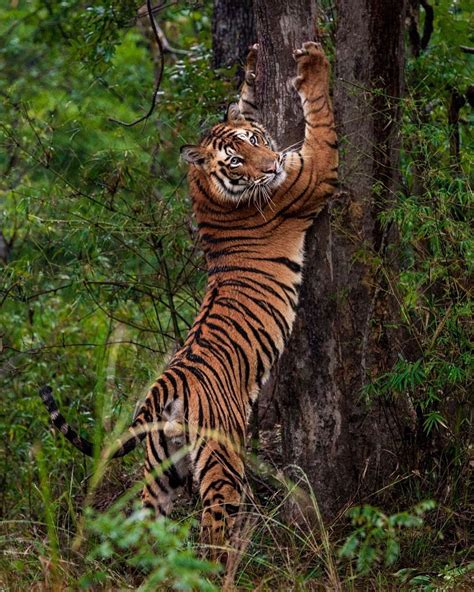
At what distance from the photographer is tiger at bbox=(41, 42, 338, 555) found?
16.5ft

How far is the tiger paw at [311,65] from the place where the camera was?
5539mm

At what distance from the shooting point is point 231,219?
601cm

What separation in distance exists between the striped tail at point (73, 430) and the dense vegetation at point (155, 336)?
0.64 feet

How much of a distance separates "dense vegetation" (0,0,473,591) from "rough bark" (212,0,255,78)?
0.21m

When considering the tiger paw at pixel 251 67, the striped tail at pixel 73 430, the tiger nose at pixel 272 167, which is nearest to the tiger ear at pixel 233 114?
the tiger paw at pixel 251 67

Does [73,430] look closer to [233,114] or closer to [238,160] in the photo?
[238,160]

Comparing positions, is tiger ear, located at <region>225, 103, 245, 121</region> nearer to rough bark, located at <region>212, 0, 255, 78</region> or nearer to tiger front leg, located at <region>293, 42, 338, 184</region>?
tiger front leg, located at <region>293, 42, 338, 184</region>

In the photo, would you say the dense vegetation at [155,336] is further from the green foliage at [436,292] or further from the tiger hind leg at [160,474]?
the tiger hind leg at [160,474]

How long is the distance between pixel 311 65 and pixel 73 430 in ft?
7.51

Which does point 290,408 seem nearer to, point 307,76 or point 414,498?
point 414,498

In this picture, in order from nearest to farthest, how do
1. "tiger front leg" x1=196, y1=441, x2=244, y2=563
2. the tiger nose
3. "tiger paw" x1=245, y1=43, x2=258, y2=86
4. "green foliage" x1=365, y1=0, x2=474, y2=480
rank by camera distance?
"tiger front leg" x1=196, y1=441, x2=244, y2=563 < "green foliage" x1=365, y1=0, x2=474, y2=480 < the tiger nose < "tiger paw" x1=245, y1=43, x2=258, y2=86

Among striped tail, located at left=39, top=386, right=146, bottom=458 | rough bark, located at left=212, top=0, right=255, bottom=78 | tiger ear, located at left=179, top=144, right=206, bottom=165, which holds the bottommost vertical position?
striped tail, located at left=39, top=386, right=146, bottom=458

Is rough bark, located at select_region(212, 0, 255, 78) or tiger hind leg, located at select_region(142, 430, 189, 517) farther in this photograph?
rough bark, located at select_region(212, 0, 255, 78)

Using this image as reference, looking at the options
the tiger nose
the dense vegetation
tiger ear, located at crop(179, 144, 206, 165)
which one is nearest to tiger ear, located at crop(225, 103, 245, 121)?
tiger ear, located at crop(179, 144, 206, 165)
